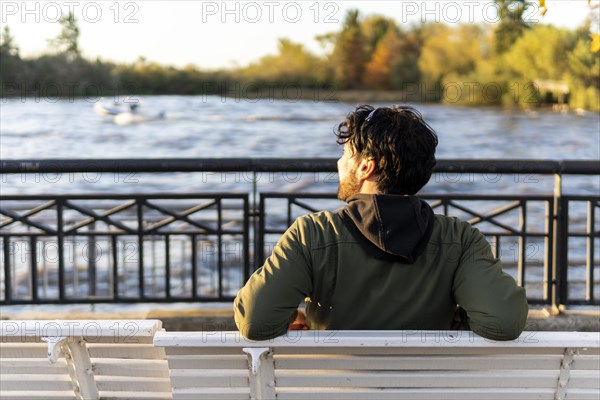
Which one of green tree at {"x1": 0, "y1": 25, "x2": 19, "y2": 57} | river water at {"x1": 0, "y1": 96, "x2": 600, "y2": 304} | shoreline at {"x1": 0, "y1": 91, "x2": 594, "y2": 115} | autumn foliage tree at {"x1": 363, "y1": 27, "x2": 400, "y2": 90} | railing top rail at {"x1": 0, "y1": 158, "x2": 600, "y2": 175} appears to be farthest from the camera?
autumn foliage tree at {"x1": 363, "y1": 27, "x2": 400, "y2": 90}

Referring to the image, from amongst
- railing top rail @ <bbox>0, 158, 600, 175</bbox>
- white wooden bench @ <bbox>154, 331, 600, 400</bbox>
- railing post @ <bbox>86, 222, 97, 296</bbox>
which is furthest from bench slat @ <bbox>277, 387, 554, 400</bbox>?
railing post @ <bbox>86, 222, 97, 296</bbox>

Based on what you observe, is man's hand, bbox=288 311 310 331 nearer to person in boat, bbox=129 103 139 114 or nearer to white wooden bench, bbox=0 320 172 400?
white wooden bench, bbox=0 320 172 400

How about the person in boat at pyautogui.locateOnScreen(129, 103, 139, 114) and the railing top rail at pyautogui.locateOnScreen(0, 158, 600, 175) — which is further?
the person in boat at pyautogui.locateOnScreen(129, 103, 139, 114)

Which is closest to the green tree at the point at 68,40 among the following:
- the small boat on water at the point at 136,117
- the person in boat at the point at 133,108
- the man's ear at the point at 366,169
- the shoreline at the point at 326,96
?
the person in boat at the point at 133,108

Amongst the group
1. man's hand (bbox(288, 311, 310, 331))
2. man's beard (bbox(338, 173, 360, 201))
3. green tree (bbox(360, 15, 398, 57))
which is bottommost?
man's hand (bbox(288, 311, 310, 331))

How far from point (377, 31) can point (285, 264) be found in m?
109

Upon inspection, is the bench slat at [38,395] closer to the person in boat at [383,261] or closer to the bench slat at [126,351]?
the bench slat at [126,351]

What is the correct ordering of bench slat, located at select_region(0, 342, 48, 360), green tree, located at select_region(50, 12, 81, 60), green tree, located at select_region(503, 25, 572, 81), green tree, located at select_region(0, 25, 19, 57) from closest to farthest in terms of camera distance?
1. bench slat, located at select_region(0, 342, 48, 360)
2. green tree, located at select_region(0, 25, 19, 57)
3. green tree, located at select_region(50, 12, 81, 60)
4. green tree, located at select_region(503, 25, 572, 81)

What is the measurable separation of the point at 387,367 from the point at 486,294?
0.26 m

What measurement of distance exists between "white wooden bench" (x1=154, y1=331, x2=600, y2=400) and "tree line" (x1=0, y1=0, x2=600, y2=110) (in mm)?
53545

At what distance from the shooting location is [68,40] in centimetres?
7169

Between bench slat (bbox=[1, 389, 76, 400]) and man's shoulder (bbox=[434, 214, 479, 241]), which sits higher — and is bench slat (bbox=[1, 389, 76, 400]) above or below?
below

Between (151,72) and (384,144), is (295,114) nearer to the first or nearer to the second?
(151,72)

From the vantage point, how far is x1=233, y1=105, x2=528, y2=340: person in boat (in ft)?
6.26
